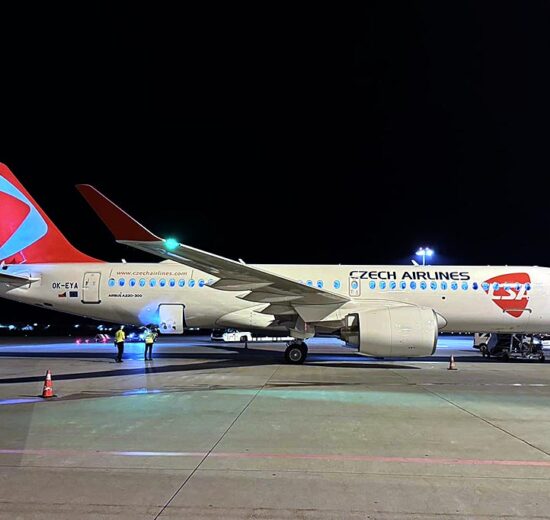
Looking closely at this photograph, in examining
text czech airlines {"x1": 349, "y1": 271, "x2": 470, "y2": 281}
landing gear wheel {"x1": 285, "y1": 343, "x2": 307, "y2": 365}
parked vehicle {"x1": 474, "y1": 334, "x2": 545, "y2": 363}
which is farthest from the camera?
parked vehicle {"x1": 474, "y1": 334, "x2": 545, "y2": 363}

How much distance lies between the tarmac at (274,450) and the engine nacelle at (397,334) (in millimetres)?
2387

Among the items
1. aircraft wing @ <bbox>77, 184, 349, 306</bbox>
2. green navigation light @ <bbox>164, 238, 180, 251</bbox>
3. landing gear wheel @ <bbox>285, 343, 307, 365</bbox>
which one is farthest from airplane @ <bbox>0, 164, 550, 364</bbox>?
green navigation light @ <bbox>164, 238, 180, 251</bbox>

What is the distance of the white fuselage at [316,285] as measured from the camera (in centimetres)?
1762

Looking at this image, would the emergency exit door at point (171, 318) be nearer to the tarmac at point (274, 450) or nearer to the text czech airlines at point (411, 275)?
the tarmac at point (274, 450)

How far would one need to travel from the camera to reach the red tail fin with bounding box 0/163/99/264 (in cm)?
1867

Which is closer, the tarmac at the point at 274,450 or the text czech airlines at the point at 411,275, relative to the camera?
the tarmac at the point at 274,450

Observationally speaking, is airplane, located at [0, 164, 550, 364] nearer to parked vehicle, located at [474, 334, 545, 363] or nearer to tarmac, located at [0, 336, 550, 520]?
parked vehicle, located at [474, 334, 545, 363]

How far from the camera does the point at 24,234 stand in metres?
18.8

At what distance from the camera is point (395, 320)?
48.1 feet

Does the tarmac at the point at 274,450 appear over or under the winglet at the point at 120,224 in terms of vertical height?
under

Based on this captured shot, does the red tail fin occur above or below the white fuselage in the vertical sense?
above

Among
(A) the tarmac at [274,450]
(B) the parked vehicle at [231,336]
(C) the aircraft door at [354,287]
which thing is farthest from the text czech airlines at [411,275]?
(B) the parked vehicle at [231,336]

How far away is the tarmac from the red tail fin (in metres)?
7.66

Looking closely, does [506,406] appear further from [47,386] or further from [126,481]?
[47,386]
